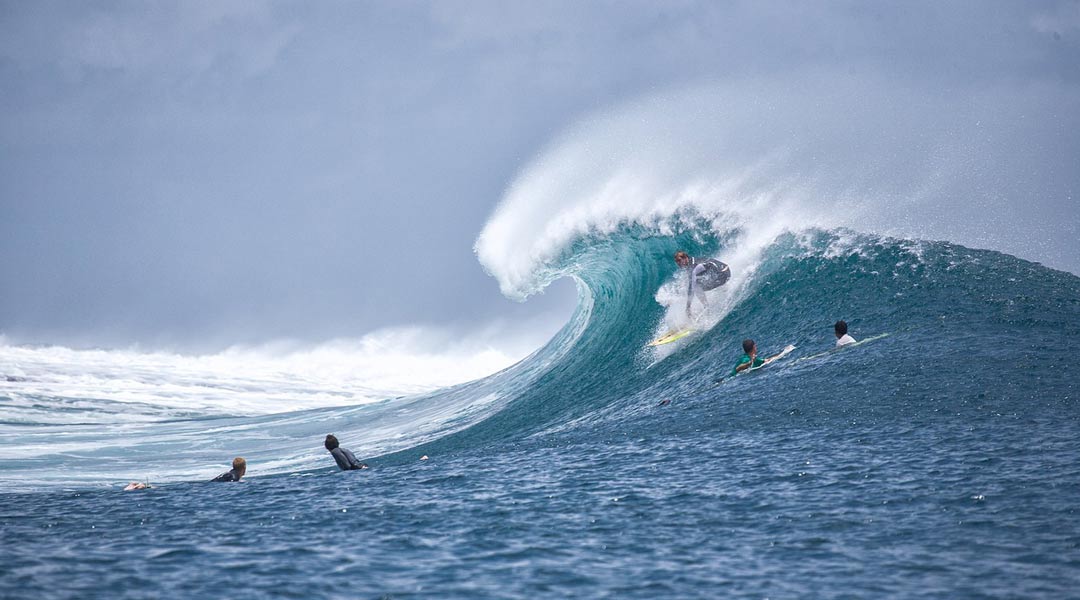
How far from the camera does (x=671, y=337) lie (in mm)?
14492

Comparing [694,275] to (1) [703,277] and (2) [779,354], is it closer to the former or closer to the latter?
(1) [703,277]

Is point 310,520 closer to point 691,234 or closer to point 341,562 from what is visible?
point 341,562

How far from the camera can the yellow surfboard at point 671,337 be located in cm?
1434

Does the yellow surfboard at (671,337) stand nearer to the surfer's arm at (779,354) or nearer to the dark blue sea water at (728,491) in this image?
the dark blue sea water at (728,491)

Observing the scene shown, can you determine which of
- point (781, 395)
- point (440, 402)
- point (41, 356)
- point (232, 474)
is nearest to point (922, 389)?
point (781, 395)

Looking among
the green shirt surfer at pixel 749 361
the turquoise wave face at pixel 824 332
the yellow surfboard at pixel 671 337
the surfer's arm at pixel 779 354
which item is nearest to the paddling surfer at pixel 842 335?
the turquoise wave face at pixel 824 332

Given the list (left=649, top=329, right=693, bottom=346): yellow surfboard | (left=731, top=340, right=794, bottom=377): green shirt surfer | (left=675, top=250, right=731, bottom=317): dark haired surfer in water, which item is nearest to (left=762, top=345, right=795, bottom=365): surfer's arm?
(left=731, top=340, right=794, bottom=377): green shirt surfer

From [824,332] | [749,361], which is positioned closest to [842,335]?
[824,332]

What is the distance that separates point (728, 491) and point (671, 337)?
795 cm

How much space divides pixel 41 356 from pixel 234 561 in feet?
113

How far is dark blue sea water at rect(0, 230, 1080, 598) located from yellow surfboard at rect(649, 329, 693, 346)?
0.26 metres

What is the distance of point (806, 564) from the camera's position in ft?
16.6

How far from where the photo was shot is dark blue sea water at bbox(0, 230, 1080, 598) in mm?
5012

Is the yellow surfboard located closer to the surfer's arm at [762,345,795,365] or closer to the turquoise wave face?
the turquoise wave face
